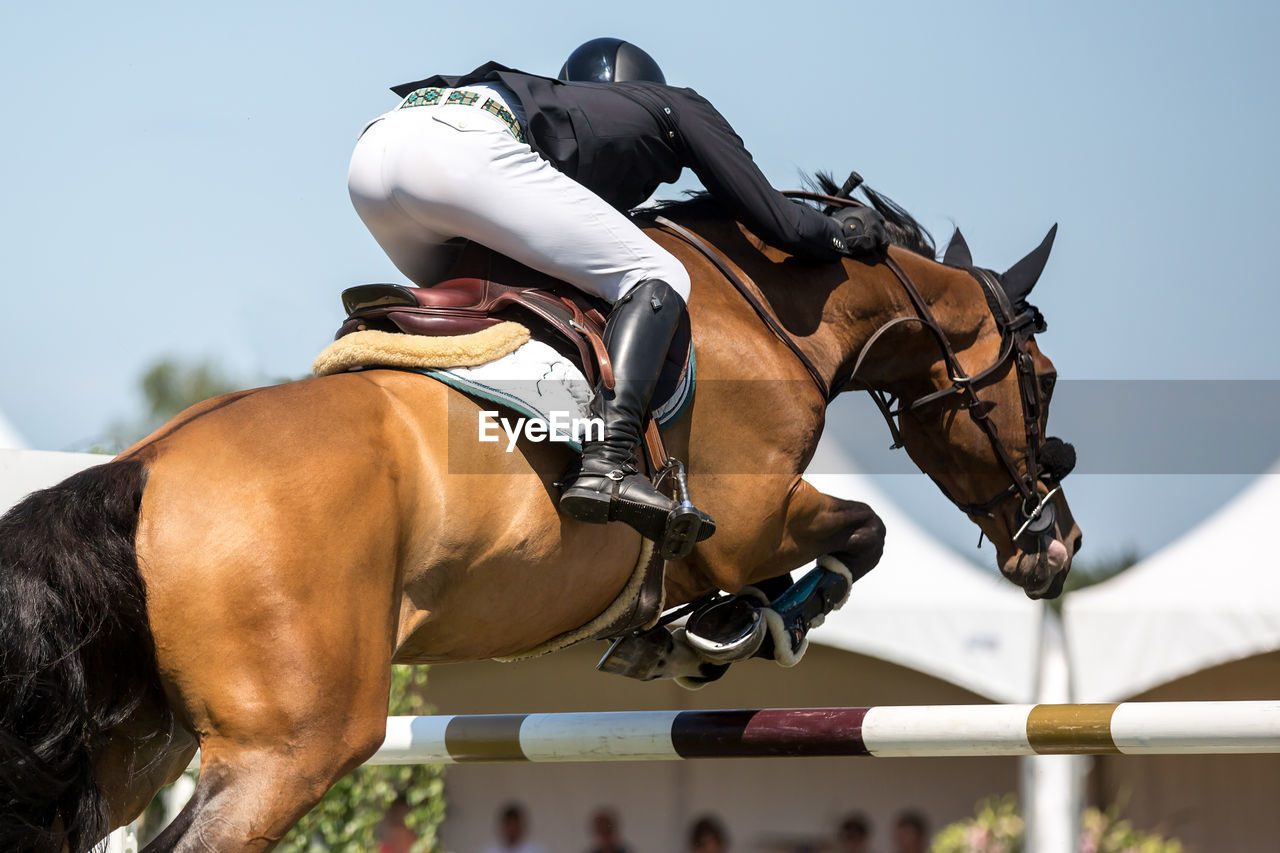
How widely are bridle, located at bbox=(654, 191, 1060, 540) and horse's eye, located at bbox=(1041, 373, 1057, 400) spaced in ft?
0.13

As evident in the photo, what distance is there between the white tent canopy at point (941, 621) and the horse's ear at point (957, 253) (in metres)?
3.15

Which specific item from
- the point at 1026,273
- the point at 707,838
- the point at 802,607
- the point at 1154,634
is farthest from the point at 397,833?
the point at 1026,273

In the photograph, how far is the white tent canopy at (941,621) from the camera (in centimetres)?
730

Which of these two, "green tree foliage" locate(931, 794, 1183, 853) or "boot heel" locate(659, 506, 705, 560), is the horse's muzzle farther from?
"green tree foliage" locate(931, 794, 1183, 853)

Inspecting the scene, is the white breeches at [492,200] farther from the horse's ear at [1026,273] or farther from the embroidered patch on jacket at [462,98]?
the horse's ear at [1026,273]

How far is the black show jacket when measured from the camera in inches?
121

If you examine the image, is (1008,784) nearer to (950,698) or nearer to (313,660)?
(950,698)

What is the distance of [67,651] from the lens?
2205 mm

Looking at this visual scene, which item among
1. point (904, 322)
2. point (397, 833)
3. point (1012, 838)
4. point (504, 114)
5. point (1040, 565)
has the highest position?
point (504, 114)

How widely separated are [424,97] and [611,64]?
A: 0.64 m

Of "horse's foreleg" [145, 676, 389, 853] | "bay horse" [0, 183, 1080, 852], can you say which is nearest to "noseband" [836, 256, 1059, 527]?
"bay horse" [0, 183, 1080, 852]

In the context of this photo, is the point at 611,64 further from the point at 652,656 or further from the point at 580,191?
the point at 652,656

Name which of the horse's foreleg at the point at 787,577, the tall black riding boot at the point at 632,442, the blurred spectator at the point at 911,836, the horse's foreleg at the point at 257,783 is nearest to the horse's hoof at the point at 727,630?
the horse's foreleg at the point at 787,577

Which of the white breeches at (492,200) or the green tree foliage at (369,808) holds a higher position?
the white breeches at (492,200)
